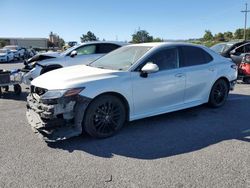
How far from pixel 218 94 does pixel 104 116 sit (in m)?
3.20

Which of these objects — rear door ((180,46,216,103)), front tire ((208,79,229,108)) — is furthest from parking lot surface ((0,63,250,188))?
front tire ((208,79,229,108))

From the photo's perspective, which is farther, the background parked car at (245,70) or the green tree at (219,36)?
the green tree at (219,36)

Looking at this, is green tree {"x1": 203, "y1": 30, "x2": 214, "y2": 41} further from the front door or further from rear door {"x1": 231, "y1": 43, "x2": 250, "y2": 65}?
the front door

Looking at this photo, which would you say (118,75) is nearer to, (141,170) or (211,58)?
(141,170)

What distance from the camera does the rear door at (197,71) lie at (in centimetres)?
607

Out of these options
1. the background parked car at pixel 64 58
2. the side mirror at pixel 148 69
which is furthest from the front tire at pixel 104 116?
the background parked car at pixel 64 58

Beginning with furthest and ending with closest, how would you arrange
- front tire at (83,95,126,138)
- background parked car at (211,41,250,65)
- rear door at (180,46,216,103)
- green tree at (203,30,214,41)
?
green tree at (203,30,214,41) < background parked car at (211,41,250,65) < rear door at (180,46,216,103) < front tire at (83,95,126,138)

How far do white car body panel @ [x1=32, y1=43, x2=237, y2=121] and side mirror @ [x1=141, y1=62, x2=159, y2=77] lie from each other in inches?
3.6

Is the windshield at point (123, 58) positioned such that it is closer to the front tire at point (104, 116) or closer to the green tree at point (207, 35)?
the front tire at point (104, 116)

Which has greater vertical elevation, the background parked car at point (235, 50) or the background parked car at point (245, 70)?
the background parked car at point (235, 50)

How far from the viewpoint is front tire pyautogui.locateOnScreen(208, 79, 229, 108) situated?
267 inches

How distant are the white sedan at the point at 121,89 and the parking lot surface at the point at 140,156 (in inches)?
12.1

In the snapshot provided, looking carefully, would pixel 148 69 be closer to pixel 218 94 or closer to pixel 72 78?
pixel 72 78

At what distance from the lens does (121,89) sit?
5.06 metres
